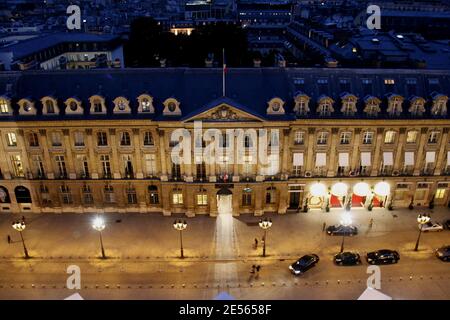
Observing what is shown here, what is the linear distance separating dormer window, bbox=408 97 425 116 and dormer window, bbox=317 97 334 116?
35.7 ft

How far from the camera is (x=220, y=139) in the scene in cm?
5788

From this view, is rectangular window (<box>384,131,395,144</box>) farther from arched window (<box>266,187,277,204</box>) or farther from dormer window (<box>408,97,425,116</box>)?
arched window (<box>266,187,277,204</box>)

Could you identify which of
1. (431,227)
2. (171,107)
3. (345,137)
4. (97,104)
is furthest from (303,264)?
(97,104)

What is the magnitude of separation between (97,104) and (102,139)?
5.00 metres

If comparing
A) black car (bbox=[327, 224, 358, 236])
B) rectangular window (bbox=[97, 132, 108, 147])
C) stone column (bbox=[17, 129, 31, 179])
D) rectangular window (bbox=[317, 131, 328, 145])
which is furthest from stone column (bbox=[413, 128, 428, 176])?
stone column (bbox=[17, 129, 31, 179])

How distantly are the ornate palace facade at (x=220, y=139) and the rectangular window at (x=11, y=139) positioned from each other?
0.46ft

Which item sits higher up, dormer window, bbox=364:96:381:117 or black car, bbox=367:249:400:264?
dormer window, bbox=364:96:381:117

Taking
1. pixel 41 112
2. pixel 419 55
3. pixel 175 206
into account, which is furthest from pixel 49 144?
pixel 419 55

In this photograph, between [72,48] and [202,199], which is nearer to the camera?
[202,199]

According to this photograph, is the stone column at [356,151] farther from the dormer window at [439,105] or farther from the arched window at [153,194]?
the arched window at [153,194]

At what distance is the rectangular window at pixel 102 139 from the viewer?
58969 millimetres

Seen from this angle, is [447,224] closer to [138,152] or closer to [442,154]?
[442,154]

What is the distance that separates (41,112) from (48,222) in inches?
624

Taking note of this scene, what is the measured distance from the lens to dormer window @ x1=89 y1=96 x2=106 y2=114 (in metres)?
56.7
